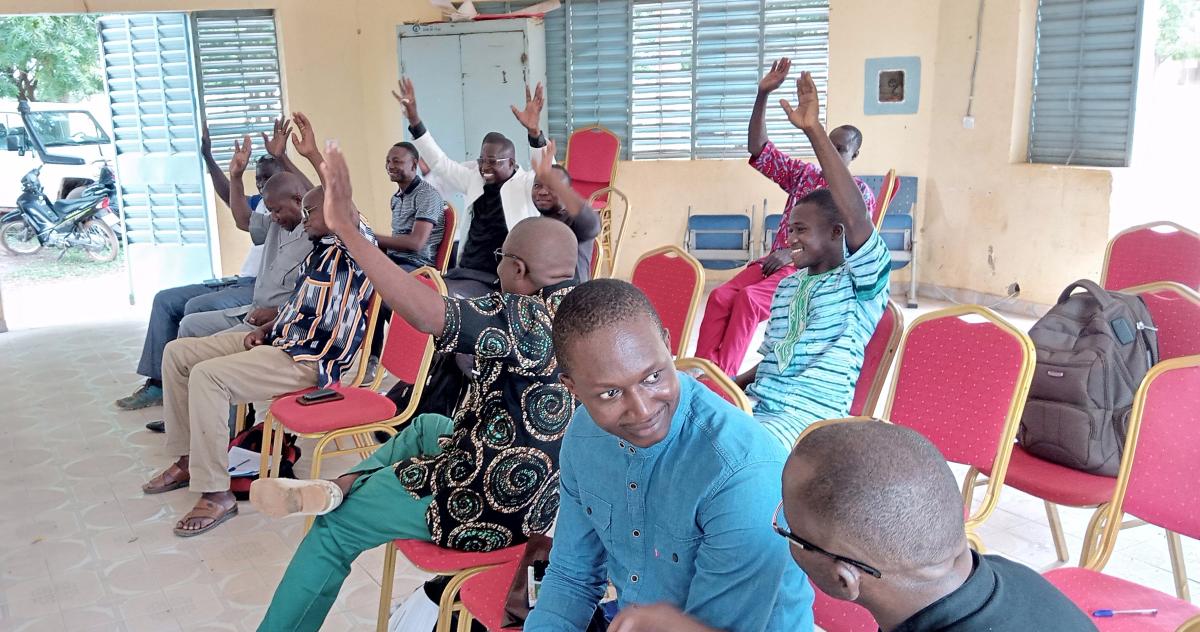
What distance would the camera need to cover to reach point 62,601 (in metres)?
2.92

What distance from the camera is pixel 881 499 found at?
104 cm

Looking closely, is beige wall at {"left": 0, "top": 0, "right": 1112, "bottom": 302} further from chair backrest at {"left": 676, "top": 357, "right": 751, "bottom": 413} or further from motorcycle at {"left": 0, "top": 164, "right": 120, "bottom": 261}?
chair backrest at {"left": 676, "top": 357, "right": 751, "bottom": 413}

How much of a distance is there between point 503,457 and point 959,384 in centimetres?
116

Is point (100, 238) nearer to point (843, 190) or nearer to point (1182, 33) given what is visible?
point (843, 190)

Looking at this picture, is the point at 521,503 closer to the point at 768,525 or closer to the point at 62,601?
the point at 768,525

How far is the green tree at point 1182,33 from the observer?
294 inches

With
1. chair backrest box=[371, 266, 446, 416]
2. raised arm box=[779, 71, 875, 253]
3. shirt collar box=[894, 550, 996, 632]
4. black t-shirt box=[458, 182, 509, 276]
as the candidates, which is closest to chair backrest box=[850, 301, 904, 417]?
raised arm box=[779, 71, 875, 253]

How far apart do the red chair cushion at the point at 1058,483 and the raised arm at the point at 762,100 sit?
198cm

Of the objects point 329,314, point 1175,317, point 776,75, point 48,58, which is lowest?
point 329,314

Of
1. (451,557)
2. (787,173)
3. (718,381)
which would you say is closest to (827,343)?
(718,381)

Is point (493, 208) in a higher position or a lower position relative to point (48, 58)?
lower

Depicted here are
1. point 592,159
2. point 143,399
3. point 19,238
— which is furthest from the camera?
point 19,238

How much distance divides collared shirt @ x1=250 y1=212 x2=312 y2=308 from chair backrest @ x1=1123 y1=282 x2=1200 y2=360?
3.02m

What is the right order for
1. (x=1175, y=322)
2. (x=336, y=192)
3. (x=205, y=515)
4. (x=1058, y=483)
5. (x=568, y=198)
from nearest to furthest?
(x=336, y=192) → (x=1058, y=483) → (x=1175, y=322) → (x=205, y=515) → (x=568, y=198)
